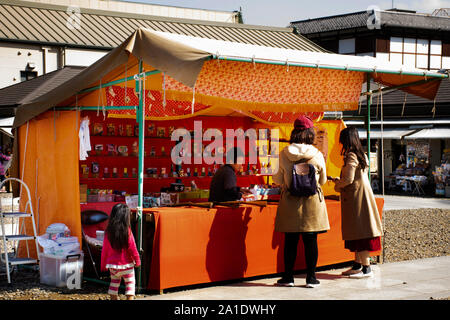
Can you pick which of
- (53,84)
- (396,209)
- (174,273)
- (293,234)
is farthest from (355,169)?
(53,84)

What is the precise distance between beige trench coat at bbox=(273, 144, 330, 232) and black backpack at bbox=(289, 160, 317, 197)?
0.26 ft

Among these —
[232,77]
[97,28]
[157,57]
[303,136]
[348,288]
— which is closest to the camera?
[157,57]

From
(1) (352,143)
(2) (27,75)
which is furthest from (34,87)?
(1) (352,143)

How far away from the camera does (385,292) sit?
6828 mm

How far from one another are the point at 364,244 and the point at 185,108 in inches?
170

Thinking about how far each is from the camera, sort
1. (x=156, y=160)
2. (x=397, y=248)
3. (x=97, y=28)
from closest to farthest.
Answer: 1. (x=397, y=248)
2. (x=156, y=160)
3. (x=97, y=28)

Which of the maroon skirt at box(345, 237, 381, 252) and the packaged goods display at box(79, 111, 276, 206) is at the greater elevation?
the packaged goods display at box(79, 111, 276, 206)

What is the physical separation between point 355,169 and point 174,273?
2.64m

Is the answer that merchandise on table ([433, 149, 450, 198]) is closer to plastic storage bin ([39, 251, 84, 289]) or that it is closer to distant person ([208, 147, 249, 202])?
distant person ([208, 147, 249, 202])

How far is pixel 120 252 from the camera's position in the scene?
6184mm

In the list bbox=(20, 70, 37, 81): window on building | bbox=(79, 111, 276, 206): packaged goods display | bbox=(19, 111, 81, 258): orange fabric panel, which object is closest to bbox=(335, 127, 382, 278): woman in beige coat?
bbox=(79, 111, 276, 206): packaged goods display

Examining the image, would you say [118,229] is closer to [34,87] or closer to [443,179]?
[34,87]

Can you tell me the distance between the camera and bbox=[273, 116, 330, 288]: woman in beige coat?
6820mm

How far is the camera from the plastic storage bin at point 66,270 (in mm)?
7239
